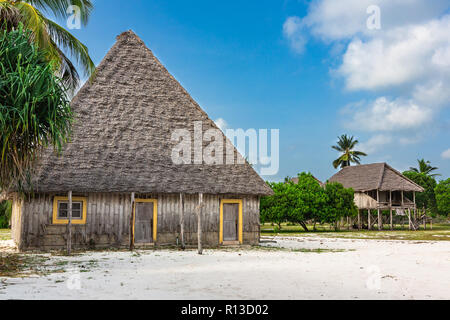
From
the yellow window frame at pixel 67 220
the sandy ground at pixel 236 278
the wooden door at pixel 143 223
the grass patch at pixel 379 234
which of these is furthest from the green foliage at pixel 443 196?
the yellow window frame at pixel 67 220

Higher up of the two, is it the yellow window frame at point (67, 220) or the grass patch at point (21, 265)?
the yellow window frame at point (67, 220)

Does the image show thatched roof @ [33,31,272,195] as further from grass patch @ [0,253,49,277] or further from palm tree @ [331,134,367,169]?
palm tree @ [331,134,367,169]

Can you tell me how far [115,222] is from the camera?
61.6ft

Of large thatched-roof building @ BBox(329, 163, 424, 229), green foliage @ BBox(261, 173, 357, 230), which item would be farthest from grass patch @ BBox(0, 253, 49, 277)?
large thatched-roof building @ BBox(329, 163, 424, 229)

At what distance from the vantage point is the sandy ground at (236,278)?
29.1ft

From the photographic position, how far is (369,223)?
4447cm

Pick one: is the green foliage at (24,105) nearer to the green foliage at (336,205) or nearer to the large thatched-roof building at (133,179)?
the large thatched-roof building at (133,179)

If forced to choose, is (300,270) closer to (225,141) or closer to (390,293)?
(390,293)

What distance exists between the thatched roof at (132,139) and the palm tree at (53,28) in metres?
1.80

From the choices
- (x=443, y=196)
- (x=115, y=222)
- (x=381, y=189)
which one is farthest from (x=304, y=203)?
(x=443, y=196)

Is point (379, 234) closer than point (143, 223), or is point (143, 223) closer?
point (143, 223)

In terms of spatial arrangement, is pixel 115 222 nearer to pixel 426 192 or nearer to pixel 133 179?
pixel 133 179

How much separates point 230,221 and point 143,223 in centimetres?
393

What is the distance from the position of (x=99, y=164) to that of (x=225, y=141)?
6.07m
